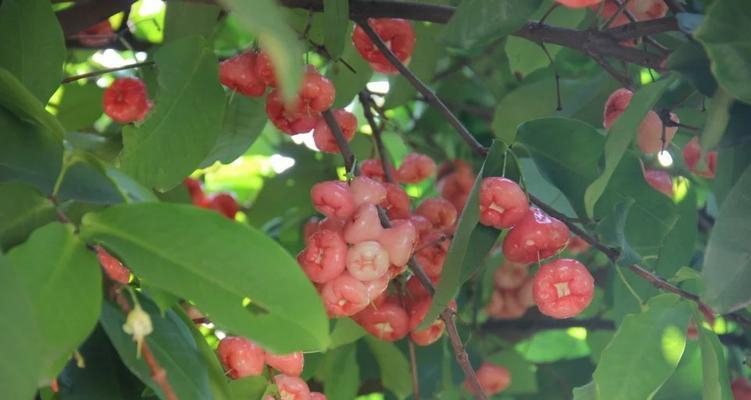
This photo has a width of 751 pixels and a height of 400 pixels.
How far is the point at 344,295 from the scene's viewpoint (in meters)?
0.87

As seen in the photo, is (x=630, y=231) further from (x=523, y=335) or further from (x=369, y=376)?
(x=523, y=335)

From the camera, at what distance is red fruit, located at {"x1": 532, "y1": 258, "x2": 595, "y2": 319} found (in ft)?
2.93

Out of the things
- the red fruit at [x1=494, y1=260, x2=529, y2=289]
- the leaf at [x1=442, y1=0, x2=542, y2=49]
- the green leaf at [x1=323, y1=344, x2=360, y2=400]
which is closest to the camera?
the leaf at [x1=442, y1=0, x2=542, y2=49]

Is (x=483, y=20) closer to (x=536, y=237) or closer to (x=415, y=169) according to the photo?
(x=536, y=237)

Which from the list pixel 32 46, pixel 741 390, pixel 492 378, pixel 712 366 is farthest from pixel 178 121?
pixel 741 390

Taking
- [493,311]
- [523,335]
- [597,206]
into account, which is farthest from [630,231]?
[523,335]

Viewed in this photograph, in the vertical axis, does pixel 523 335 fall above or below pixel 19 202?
below

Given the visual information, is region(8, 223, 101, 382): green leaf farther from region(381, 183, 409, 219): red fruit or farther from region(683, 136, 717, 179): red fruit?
region(683, 136, 717, 179): red fruit

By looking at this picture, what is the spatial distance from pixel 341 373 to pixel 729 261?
0.51 m

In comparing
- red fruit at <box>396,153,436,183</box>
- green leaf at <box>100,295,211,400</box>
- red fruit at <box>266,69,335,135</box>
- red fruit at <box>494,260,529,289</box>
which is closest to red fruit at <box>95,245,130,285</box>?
green leaf at <box>100,295,211,400</box>

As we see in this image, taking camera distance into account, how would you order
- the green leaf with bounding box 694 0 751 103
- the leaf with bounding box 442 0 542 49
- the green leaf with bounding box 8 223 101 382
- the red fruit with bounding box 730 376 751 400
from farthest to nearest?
1. the red fruit with bounding box 730 376 751 400
2. the leaf with bounding box 442 0 542 49
3. the green leaf with bounding box 694 0 751 103
4. the green leaf with bounding box 8 223 101 382

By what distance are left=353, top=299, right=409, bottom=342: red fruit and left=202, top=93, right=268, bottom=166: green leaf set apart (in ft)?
0.80

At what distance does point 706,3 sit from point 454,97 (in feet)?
3.20

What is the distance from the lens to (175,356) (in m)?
0.71
